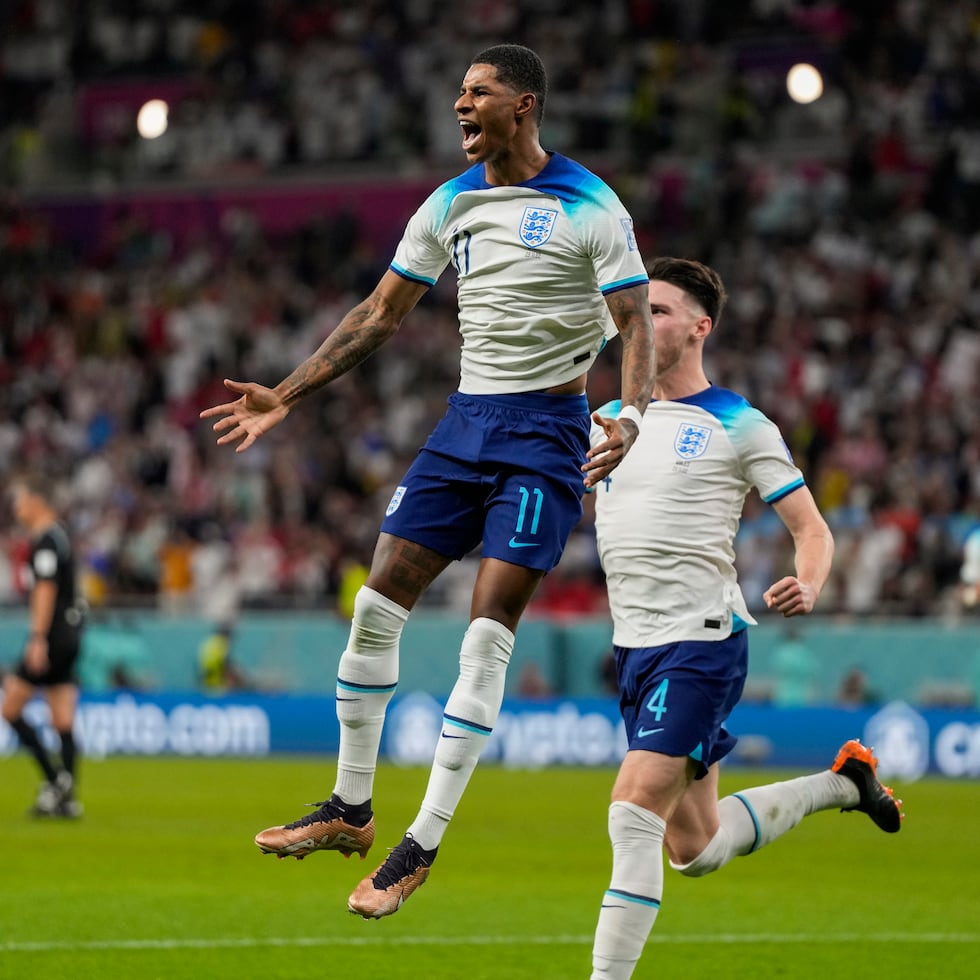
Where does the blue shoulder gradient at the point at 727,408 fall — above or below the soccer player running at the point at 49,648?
above

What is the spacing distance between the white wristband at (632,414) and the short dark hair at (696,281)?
1.24 meters

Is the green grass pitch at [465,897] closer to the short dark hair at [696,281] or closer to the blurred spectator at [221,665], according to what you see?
the short dark hair at [696,281]

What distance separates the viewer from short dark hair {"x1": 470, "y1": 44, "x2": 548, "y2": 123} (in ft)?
22.6

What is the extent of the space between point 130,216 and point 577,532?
12.1 metres

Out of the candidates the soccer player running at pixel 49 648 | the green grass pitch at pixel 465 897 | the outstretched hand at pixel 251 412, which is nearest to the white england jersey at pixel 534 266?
the outstretched hand at pixel 251 412

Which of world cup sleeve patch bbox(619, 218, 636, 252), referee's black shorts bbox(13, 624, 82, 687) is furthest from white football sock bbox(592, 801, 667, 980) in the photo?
referee's black shorts bbox(13, 624, 82, 687)

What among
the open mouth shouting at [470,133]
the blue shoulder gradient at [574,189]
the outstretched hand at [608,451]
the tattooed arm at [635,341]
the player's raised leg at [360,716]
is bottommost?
the player's raised leg at [360,716]

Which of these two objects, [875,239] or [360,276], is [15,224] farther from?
[875,239]

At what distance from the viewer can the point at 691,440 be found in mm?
7527

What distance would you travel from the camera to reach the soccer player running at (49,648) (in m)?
15.0

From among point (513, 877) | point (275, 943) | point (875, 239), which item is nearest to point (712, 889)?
point (513, 877)

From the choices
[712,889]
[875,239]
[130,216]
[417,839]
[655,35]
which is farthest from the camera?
[130,216]

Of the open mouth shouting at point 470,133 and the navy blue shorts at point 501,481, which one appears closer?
the open mouth shouting at point 470,133

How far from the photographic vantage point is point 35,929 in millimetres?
10039
